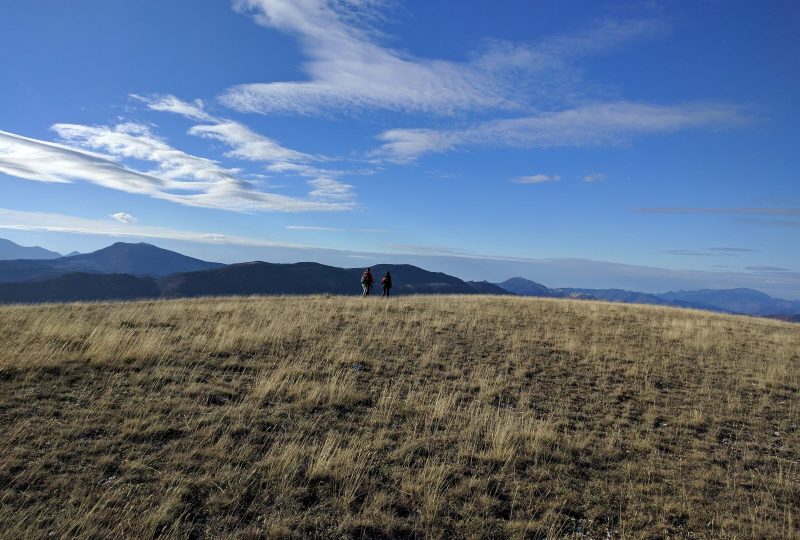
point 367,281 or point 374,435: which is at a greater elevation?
point 367,281

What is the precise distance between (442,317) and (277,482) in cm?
1302

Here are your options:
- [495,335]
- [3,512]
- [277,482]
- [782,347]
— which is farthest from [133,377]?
[782,347]

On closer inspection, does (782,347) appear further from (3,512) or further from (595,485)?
(3,512)

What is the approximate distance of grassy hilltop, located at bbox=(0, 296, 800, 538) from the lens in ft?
17.5

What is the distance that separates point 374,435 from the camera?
24.6ft

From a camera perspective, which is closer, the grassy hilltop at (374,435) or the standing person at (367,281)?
the grassy hilltop at (374,435)

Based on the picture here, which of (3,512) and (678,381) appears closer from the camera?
(3,512)

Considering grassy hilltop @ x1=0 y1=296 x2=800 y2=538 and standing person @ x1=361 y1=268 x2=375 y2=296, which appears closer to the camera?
grassy hilltop @ x1=0 y1=296 x2=800 y2=538

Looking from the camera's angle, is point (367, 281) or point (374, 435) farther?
point (367, 281)

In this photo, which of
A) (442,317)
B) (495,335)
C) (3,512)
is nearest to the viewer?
(3,512)

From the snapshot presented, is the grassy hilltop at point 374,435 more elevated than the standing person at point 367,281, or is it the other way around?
the standing person at point 367,281

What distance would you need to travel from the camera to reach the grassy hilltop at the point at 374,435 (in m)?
5.35

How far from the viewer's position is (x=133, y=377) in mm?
8969

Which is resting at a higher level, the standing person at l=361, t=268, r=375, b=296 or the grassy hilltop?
the standing person at l=361, t=268, r=375, b=296
